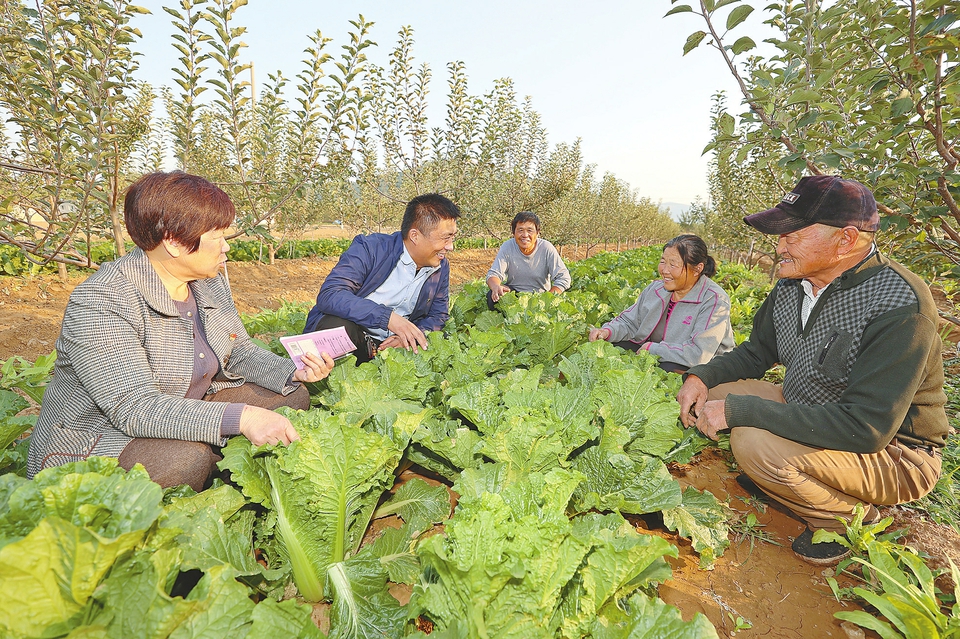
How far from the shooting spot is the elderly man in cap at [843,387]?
6.84ft

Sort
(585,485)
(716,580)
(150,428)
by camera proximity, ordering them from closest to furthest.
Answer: (150,428)
(716,580)
(585,485)

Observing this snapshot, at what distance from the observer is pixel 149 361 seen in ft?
7.14

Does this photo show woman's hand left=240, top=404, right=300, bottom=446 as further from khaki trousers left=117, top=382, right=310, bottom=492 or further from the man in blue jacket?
the man in blue jacket

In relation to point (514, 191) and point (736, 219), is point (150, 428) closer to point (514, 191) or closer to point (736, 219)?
point (514, 191)

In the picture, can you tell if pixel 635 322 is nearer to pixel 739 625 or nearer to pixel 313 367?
pixel 739 625

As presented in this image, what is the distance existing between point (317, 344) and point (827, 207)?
9.28 ft

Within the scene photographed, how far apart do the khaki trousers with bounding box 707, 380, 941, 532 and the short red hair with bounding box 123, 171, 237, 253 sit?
2958mm

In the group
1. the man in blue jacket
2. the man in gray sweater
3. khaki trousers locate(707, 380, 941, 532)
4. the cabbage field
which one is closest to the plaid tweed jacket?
the cabbage field

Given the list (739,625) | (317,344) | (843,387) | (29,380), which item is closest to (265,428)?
(317,344)

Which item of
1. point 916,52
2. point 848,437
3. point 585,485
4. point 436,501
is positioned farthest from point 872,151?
point 436,501

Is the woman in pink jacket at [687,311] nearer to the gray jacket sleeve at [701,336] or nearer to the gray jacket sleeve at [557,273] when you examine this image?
the gray jacket sleeve at [701,336]

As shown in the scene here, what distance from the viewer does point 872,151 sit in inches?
93.9

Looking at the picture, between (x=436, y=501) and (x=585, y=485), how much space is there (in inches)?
28.8

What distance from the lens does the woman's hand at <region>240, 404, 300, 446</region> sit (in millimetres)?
1953
